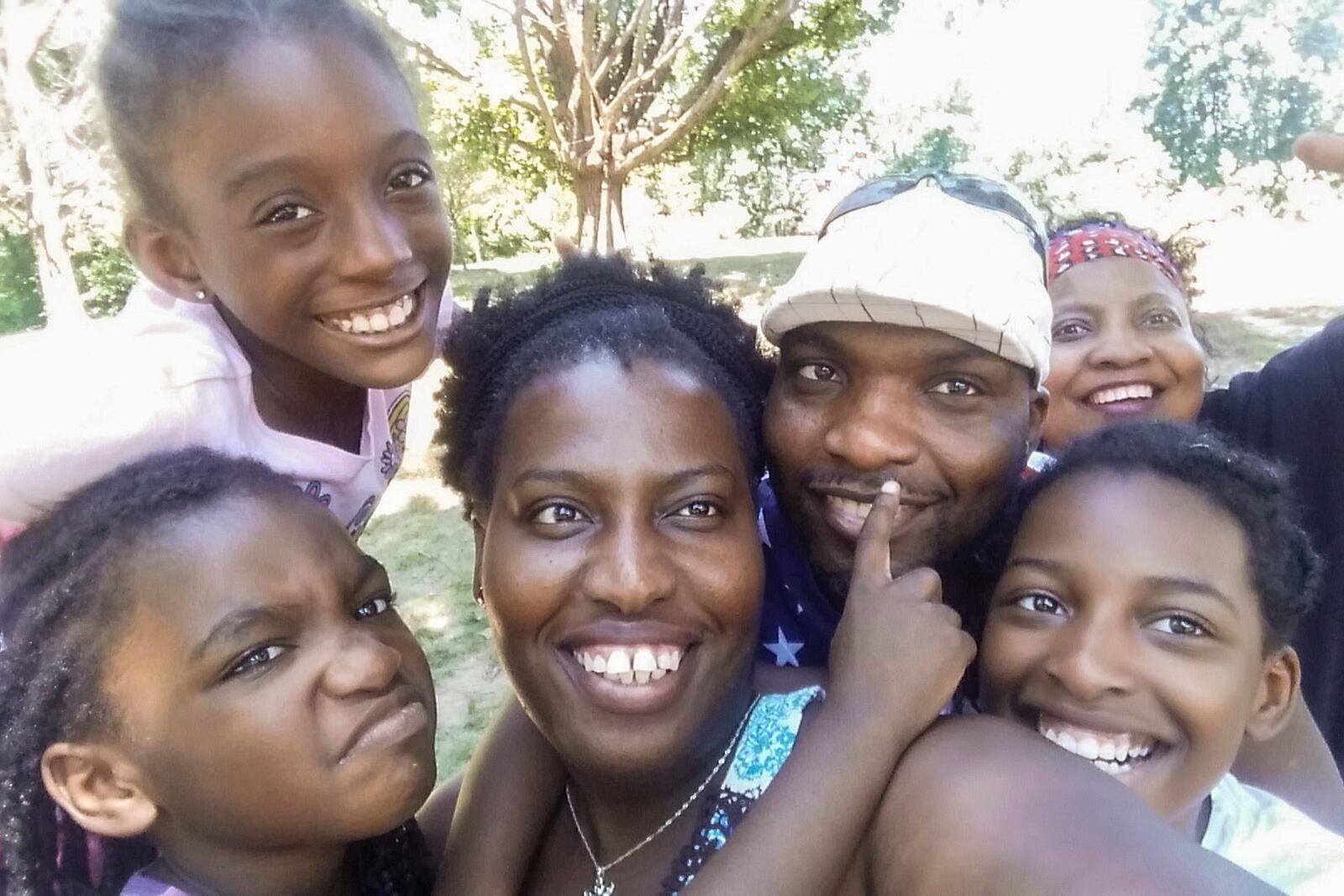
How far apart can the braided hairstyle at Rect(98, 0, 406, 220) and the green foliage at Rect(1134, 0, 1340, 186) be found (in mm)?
17478

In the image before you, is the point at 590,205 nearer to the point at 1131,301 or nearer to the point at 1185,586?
the point at 1131,301

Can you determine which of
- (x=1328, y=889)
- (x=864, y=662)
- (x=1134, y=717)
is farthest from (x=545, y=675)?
(x=1328, y=889)

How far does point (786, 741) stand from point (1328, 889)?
88 cm

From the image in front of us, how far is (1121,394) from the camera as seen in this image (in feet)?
8.73

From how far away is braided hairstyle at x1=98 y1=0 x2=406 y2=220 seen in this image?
6.66 ft

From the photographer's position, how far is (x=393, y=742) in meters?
1.64

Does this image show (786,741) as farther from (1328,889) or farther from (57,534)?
(57,534)

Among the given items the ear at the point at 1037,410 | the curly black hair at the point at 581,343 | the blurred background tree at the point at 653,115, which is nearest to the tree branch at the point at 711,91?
the blurred background tree at the point at 653,115

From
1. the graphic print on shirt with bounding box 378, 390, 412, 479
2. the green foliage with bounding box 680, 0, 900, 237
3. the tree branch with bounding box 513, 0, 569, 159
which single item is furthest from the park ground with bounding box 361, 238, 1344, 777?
the green foliage with bounding box 680, 0, 900, 237

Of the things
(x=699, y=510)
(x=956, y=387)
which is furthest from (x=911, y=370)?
(x=699, y=510)

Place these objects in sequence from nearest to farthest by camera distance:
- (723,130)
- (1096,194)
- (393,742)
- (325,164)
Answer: (393,742)
(325,164)
(1096,194)
(723,130)

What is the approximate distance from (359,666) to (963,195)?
1.41 metres

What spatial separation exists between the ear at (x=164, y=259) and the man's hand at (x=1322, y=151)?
284 centimetres

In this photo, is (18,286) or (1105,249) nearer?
(1105,249)
